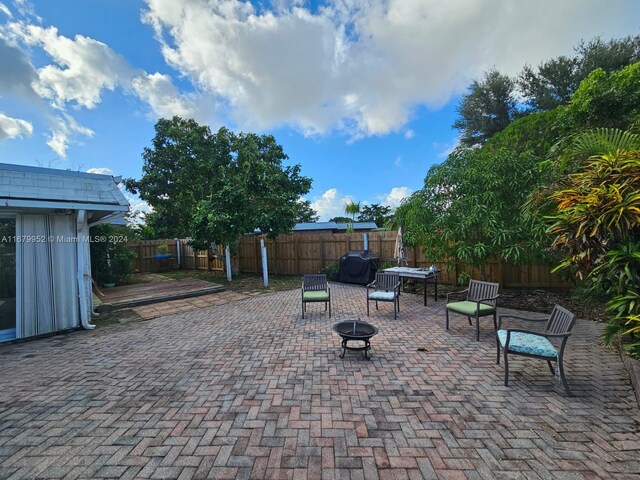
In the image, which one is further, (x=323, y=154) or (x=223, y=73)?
(x=323, y=154)

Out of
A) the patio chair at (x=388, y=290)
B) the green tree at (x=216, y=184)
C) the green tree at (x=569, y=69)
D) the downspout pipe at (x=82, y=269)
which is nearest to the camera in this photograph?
the downspout pipe at (x=82, y=269)

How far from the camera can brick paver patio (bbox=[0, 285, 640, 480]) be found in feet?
6.54

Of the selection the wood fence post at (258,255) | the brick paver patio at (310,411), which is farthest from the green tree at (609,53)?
the wood fence post at (258,255)

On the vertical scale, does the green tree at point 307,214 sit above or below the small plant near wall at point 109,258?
above

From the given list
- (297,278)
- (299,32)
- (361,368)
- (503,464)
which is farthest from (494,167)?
(297,278)

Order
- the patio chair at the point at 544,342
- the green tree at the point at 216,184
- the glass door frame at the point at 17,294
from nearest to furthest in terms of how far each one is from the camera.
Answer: the patio chair at the point at 544,342
the glass door frame at the point at 17,294
the green tree at the point at 216,184

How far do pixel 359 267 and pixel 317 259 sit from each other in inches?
102

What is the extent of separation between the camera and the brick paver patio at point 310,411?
199 cm

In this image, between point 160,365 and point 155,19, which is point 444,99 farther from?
point 160,365

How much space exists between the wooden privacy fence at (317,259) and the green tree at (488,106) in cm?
1212

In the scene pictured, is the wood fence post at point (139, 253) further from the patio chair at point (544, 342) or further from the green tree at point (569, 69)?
the green tree at point (569, 69)

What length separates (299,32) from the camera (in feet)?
24.7

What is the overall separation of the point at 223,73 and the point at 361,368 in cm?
931

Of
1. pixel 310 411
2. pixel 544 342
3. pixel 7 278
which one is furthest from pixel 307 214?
pixel 310 411
